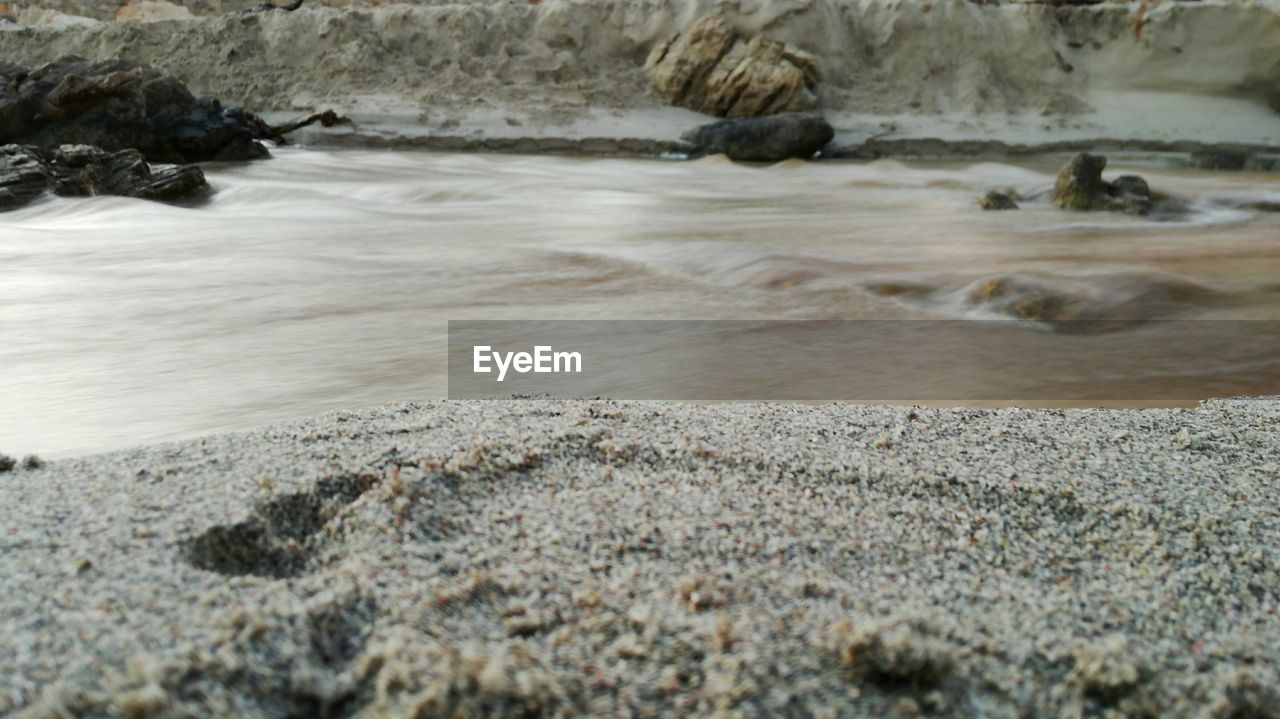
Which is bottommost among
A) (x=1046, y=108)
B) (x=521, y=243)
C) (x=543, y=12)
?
(x=521, y=243)

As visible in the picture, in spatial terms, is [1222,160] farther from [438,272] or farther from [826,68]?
Answer: [438,272]

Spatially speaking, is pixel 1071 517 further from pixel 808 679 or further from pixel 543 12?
pixel 543 12

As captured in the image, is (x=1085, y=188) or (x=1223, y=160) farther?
(x=1223, y=160)

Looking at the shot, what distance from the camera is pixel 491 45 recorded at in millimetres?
12891

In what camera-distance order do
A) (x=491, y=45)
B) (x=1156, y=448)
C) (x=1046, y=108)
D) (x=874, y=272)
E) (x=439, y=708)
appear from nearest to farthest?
(x=439, y=708) < (x=1156, y=448) < (x=874, y=272) < (x=1046, y=108) < (x=491, y=45)

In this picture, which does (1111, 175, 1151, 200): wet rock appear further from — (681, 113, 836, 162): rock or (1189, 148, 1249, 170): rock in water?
(681, 113, 836, 162): rock

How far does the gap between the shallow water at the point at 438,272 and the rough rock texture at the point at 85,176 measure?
11.9 inches

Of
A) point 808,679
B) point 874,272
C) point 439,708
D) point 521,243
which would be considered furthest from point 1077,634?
point 521,243

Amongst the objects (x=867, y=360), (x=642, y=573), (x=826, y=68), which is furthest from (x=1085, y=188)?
(x=642, y=573)

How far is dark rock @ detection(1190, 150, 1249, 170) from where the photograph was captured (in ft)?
31.6

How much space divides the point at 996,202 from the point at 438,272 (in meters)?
4.10

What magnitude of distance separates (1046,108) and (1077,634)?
1151 cm

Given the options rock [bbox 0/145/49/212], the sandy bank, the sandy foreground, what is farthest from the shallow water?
the sandy bank

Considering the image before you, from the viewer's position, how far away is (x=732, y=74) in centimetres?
1139
